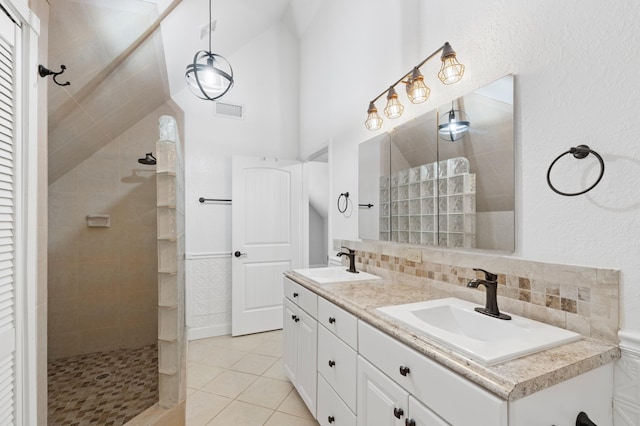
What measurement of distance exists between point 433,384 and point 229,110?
3.43 meters

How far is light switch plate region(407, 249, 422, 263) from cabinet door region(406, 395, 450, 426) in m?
0.89

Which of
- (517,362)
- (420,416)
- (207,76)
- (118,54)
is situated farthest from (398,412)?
(118,54)

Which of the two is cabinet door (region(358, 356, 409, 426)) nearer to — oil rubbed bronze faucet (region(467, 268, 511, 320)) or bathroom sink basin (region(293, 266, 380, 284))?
oil rubbed bronze faucet (region(467, 268, 511, 320))

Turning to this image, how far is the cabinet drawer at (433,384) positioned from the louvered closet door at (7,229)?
4.47ft

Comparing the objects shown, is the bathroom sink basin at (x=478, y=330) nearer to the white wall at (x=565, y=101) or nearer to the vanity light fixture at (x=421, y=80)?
the white wall at (x=565, y=101)

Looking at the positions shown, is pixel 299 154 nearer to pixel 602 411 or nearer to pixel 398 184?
pixel 398 184

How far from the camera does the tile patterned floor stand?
1963mm

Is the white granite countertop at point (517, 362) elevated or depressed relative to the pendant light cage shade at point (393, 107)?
depressed

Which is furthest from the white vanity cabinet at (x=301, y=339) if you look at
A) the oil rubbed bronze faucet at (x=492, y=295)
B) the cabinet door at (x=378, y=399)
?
the oil rubbed bronze faucet at (x=492, y=295)

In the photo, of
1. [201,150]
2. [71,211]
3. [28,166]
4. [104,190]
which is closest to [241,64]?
[201,150]

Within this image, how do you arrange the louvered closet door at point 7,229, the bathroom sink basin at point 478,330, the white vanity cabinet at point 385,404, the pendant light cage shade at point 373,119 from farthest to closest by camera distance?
the pendant light cage shade at point 373,119 → the louvered closet door at point 7,229 → the white vanity cabinet at point 385,404 → the bathroom sink basin at point 478,330

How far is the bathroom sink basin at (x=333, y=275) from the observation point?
198cm

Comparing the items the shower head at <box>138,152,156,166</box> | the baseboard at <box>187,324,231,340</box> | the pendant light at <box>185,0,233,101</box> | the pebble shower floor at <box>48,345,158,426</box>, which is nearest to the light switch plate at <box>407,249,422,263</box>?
the pendant light at <box>185,0,233,101</box>

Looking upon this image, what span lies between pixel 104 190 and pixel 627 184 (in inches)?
145
